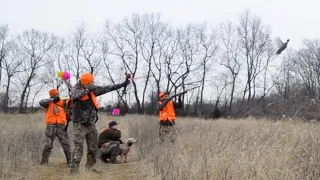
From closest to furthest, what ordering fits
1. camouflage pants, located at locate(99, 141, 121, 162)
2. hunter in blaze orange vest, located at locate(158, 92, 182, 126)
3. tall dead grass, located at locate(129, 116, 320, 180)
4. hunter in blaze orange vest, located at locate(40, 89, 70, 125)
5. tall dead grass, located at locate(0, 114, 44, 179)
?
1. tall dead grass, located at locate(129, 116, 320, 180)
2. tall dead grass, located at locate(0, 114, 44, 179)
3. hunter in blaze orange vest, located at locate(40, 89, 70, 125)
4. camouflage pants, located at locate(99, 141, 121, 162)
5. hunter in blaze orange vest, located at locate(158, 92, 182, 126)

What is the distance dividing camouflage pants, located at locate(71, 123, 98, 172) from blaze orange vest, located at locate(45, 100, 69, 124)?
76.6 inches

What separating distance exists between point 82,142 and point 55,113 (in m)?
2.17

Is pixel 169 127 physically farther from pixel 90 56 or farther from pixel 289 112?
pixel 90 56

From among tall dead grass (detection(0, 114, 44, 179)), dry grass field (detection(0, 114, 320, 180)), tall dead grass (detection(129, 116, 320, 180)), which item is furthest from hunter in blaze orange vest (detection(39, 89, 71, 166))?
tall dead grass (detection(129, 116, 320, 180))

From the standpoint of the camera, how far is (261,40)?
172ft

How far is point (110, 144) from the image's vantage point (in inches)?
385

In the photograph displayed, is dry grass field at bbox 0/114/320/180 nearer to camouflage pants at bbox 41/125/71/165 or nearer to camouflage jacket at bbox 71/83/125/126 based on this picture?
camouflage pants at bbox 41/125/71/165

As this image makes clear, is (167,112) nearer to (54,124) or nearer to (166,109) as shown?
(166,109)

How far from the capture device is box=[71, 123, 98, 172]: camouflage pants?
7309 millimetres

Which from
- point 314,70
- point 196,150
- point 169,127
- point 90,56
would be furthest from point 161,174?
point 90,56

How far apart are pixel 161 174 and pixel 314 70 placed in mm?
47226

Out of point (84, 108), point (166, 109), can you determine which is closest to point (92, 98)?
point (84, 108)

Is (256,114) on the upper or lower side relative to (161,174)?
upper

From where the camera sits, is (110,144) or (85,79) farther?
(110,144)
